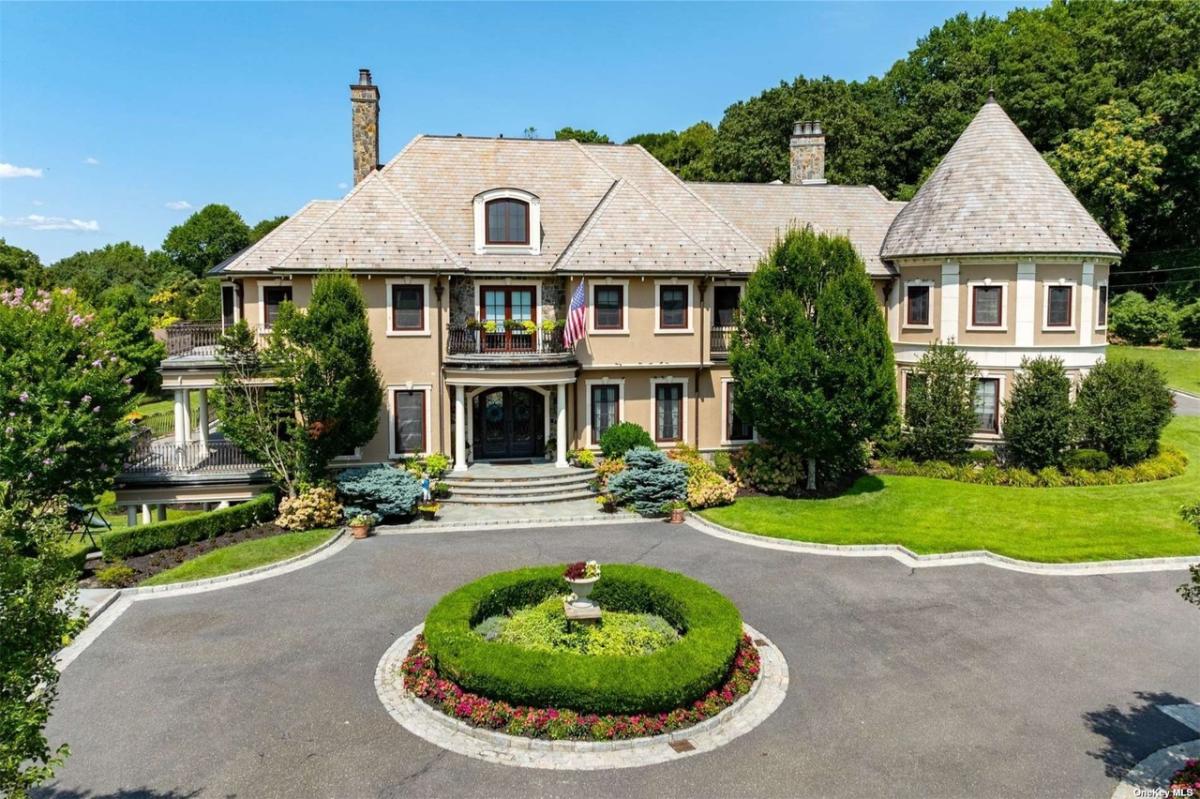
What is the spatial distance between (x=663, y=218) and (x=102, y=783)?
22.7 meters

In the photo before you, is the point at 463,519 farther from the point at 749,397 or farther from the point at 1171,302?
the point at 1171,302

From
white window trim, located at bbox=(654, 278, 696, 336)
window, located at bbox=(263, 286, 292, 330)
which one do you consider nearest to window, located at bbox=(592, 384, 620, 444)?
white window trim, located at bbox=(654, 278, 696, 336)

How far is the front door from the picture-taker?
27594 millimetres

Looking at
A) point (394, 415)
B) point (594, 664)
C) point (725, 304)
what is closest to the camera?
point (594, 664)

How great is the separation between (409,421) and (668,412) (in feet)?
29.7

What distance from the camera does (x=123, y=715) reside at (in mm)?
11766

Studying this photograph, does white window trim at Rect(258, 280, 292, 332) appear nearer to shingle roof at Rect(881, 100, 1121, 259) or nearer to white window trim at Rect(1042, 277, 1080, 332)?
shingle roof at Rect(881, 100, 1121, 259)

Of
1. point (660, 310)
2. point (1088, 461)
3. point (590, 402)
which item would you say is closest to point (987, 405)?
point (1088, 461)

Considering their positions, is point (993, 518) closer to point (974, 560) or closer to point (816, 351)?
point (974, 560)

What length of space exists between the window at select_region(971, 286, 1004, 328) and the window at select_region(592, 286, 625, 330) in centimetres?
1281

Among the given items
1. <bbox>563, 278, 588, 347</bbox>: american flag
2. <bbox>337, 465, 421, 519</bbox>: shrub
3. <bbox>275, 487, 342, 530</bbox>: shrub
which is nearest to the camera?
<bbox>275, 487, 342, 530</bbox>: shrub

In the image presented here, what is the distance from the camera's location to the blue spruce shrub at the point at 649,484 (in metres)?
23.1

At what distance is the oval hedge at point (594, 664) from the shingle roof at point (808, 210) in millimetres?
19841

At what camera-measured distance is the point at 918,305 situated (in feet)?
95.9
